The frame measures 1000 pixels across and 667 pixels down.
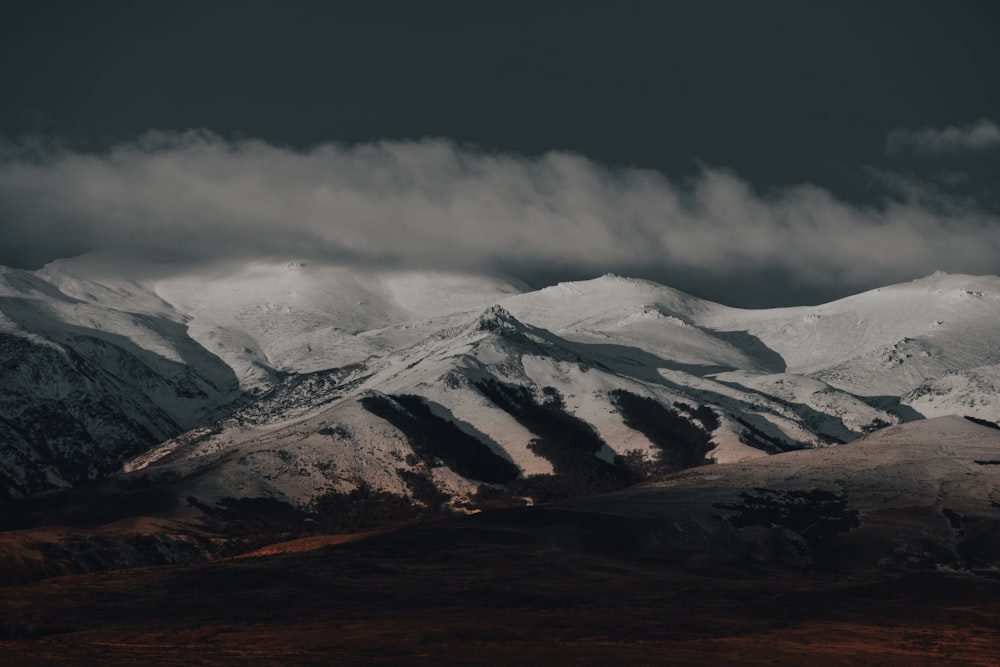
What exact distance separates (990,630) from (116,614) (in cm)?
11887

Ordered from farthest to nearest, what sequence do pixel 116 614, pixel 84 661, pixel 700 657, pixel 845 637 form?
pixel 116 614
pixel 845 637
pixel 700 657
pixel 84 661

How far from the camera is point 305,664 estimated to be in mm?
154500

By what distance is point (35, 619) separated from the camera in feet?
629

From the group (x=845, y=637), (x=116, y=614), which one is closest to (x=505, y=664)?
(x=845, y=637)

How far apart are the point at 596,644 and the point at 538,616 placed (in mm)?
25243

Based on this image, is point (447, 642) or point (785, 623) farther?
point (785, 623)

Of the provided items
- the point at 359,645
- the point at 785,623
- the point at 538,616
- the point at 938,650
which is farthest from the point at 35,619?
the point at 938,650

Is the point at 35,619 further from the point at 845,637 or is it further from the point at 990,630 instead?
the point at 990,630

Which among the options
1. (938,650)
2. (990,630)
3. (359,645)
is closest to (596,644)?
(359,645)

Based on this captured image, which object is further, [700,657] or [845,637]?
[845,637]

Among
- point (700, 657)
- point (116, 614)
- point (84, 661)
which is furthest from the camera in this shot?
point (116, 614)

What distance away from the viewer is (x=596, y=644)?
174750 mm

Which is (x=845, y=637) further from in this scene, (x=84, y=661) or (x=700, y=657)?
(x=84, y=661)

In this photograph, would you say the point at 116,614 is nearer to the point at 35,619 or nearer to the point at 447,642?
the point at 35,619
